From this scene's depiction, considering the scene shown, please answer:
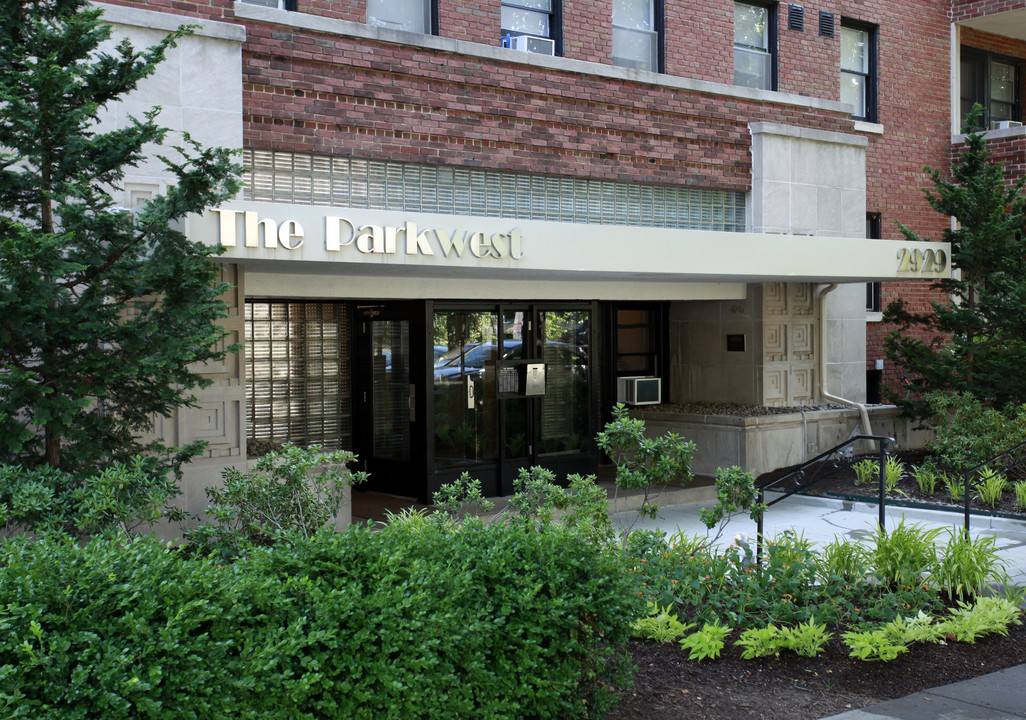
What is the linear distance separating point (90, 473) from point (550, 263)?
5066 mm

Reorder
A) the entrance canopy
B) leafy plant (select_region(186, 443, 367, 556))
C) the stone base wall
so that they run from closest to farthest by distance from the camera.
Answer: leafy plant (select_region(186, 443, 367, 556)) < the entrance canopy < the stone base wall

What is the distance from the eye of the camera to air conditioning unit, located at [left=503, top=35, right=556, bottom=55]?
12625 millimetres

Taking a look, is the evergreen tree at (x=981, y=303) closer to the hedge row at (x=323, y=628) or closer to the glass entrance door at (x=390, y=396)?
the glass entrance door at (x=390, y=396)

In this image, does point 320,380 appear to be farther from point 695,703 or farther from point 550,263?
point 695,703

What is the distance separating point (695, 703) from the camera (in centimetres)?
553

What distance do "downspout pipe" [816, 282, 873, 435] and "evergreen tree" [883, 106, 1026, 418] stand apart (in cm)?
70

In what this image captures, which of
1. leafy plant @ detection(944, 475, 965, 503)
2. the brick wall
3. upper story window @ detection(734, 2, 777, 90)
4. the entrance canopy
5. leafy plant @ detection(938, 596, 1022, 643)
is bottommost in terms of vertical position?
leafy plant @ detection(938, 596, 1022, 643)

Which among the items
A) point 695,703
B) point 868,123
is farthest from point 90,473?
point 868,123

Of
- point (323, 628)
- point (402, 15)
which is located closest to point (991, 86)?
point (402, 15)

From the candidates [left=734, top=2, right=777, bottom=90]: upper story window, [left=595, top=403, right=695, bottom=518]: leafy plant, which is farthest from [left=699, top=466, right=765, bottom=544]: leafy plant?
[left=734, top=2, right=777, bottom=90]: upper story window

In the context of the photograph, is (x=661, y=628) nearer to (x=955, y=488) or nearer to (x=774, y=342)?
(x=955, y=488)

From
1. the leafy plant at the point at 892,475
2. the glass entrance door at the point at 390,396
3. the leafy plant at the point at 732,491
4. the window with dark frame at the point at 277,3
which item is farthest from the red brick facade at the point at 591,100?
the leafy plant at the point at 732,491

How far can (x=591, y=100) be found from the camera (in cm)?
1281

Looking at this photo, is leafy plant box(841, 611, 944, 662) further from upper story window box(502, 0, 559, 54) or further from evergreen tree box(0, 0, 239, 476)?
upper story window box(502, 0, 559, 54)
